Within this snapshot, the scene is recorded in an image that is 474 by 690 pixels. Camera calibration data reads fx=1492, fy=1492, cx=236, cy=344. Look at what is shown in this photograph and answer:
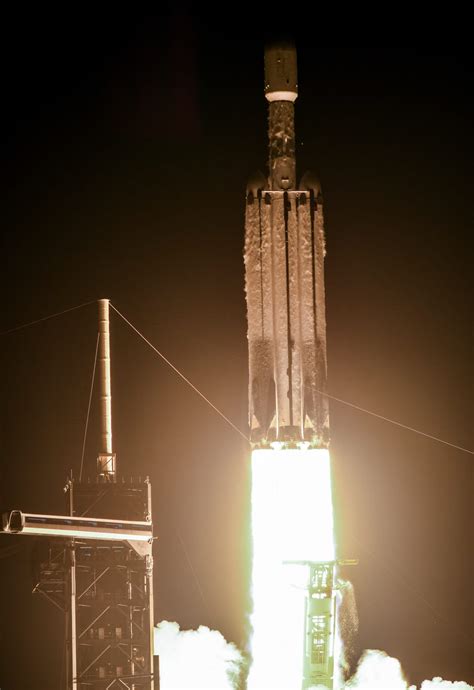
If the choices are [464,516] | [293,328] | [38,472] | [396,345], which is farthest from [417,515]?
[38,472]

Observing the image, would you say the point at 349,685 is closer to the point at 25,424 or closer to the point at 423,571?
the point at 423,571

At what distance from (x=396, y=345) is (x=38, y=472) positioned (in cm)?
948

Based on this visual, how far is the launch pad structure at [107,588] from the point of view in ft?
103

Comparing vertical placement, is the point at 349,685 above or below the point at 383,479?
below

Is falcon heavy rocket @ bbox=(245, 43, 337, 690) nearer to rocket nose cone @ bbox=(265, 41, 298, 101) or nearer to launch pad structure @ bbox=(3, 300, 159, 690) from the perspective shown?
rocket nose cone @ bbox=(265, 41, 298, 101)

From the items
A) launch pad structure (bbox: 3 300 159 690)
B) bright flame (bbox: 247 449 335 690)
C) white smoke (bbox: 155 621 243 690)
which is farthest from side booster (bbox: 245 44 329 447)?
white smoke (bbox: 155 621 243 690)

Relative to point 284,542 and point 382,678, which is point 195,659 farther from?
point 284,542

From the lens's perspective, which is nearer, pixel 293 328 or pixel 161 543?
pixel 293 328

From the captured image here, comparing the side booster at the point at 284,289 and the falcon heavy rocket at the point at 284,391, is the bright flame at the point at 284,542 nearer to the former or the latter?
the falcon heavy rocket at the point at 284,391

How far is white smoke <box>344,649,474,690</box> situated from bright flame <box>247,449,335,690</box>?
10.1 ft

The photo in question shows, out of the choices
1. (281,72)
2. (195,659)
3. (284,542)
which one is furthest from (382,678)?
(281,72)

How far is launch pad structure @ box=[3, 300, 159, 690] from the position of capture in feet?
103

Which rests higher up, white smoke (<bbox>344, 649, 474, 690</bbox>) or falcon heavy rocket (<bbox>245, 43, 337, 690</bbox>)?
falcon heavy rocket (<bbox>245, 43, 337, 690</bbox>)

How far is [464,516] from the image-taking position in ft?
121
